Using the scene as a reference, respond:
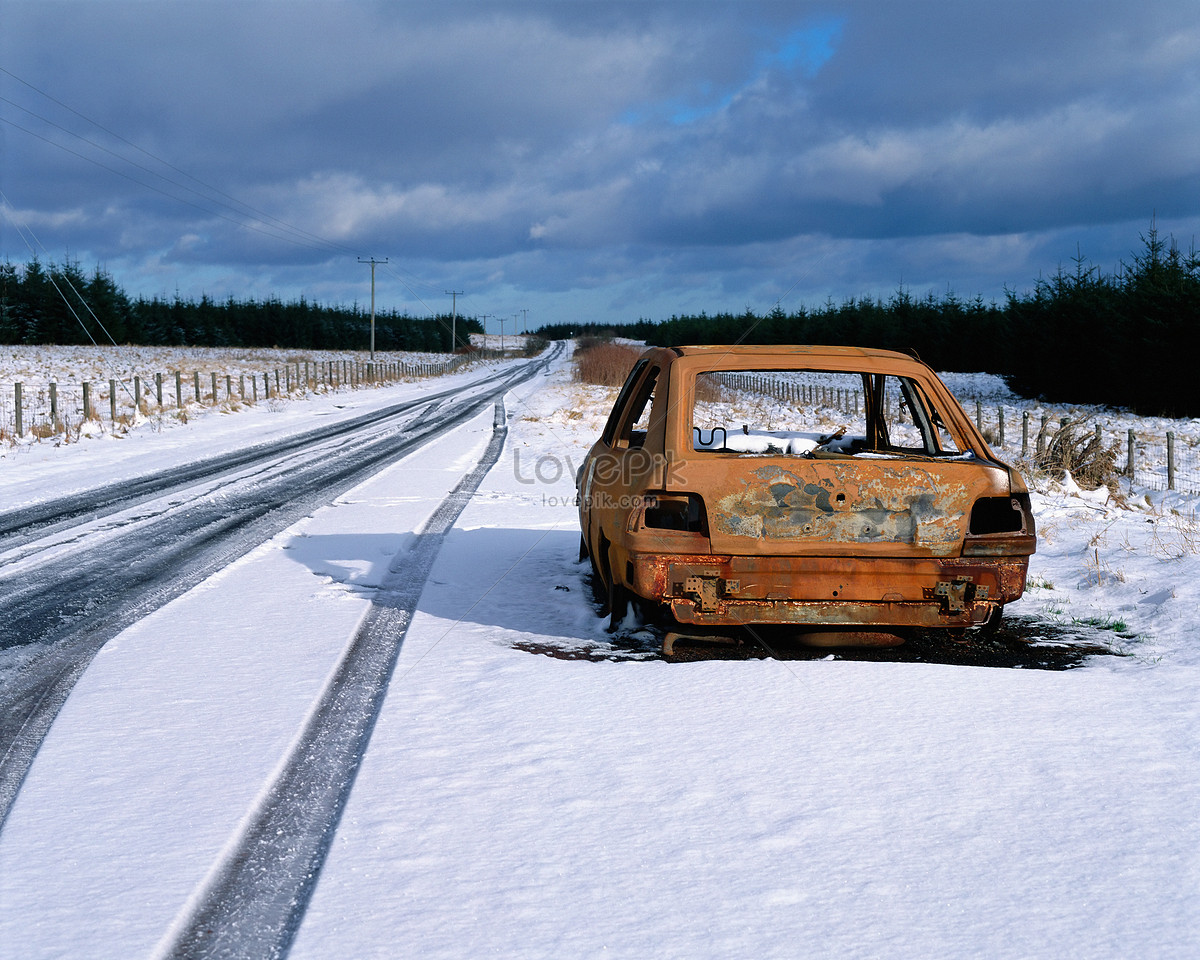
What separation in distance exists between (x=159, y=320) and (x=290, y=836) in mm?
115241

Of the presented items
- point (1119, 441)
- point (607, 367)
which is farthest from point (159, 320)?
point (1119, 441)

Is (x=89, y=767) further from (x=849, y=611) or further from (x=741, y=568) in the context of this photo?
(x=849, y=611)

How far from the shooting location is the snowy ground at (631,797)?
246 cm

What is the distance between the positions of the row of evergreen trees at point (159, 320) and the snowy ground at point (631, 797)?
197 feet

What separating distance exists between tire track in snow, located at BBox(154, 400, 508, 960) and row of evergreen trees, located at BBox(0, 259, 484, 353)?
198 feet

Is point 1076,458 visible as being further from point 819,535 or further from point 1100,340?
point 1100,340

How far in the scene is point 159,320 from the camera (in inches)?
4173

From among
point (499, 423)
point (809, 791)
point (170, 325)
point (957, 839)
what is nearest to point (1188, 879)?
point (957, 839)

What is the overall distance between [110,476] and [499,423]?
11871mm

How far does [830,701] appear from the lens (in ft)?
13.8

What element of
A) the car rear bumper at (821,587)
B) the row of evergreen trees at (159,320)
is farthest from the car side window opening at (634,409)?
the row of evergreen trees at (159,320)

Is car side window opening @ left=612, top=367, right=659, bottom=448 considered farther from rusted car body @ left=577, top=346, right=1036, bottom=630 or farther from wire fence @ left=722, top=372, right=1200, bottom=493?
wire fence @ left=722, top=372, right=1200, bottom=493

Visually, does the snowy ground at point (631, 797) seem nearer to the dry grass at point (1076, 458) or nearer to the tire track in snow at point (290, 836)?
the tire track in snow at point (290, 836)

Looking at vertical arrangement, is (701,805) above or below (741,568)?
below
